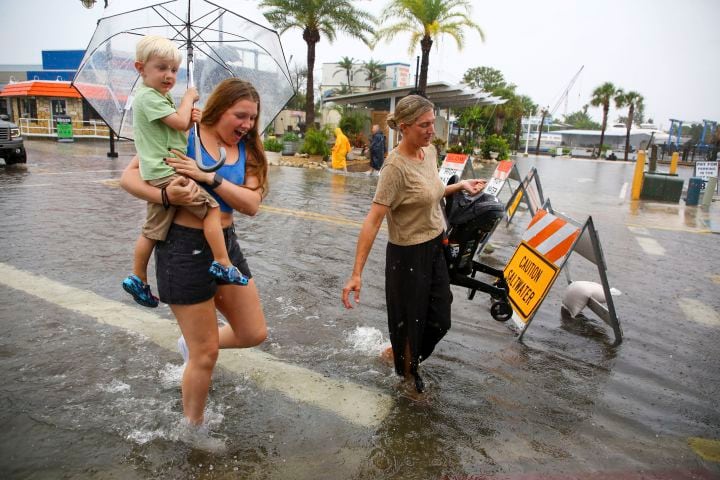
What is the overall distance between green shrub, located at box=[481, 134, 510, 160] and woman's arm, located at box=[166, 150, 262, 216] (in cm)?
3146

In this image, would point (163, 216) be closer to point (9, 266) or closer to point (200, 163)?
point (200, 163)

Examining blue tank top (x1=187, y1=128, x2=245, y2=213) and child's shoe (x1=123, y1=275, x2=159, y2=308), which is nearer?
blue tank top (x1=187, y1=128, x2=245, y2=213)

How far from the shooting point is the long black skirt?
10.4ft

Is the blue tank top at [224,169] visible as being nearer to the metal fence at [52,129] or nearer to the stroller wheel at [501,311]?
the stroller wheel at [501,311]

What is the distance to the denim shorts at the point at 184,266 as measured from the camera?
232 cm

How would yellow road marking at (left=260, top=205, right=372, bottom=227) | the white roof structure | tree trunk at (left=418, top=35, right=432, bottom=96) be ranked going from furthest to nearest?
the white roof structure
tree trunk at (left=418, top=35, right=432, bottom=96)
yellow road marking at (left=260, top=205, right=372, bottom=227)

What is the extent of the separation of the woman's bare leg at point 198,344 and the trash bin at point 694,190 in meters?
14.6

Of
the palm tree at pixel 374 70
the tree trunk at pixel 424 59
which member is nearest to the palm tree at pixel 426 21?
the tree trunk at pixel 424 59

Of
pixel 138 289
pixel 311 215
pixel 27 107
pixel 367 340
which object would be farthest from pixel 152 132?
pixel 27 107

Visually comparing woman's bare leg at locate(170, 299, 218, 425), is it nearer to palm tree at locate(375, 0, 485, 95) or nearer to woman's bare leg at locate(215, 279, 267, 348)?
woman's bare leg at locate(215, 279, 267, 348)

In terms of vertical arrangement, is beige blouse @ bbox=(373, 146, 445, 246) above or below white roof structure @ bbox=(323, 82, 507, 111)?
below

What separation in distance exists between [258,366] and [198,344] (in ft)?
4.15

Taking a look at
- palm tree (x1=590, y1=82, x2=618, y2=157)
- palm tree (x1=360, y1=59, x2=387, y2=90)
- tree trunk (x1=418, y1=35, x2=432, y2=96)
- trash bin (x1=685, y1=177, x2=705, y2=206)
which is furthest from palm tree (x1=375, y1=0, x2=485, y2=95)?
palm tree (x1=590, y1=82, x2=618, y2=157)

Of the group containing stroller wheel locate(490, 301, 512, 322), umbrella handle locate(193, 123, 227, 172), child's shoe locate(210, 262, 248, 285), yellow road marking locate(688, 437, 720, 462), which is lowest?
yellow road marking locate(688, 437, 720, 462)
